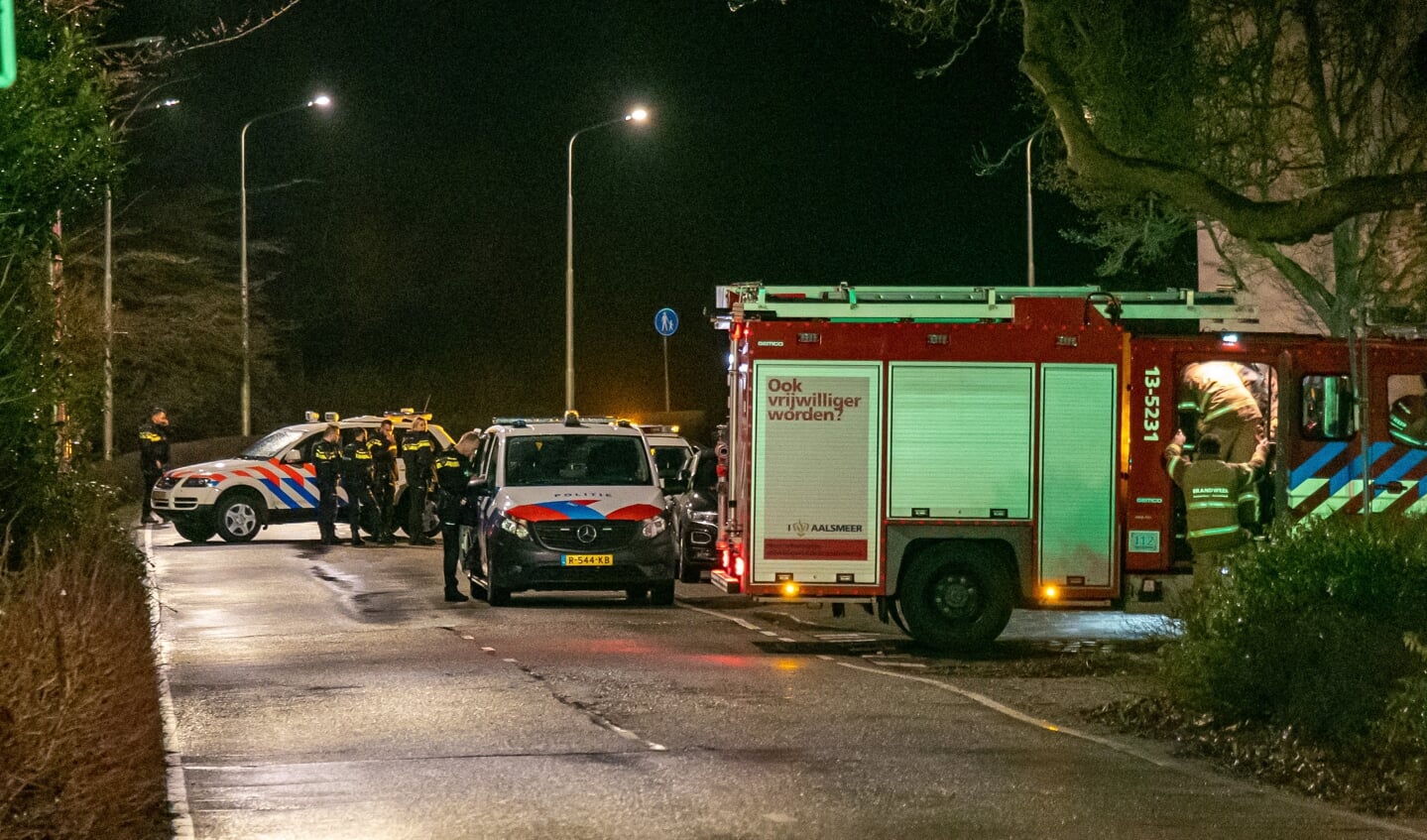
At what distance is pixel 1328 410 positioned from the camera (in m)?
14.0

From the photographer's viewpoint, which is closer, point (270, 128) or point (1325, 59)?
point (1325, 59)

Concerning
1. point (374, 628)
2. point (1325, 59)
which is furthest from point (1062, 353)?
point (1325, 59)

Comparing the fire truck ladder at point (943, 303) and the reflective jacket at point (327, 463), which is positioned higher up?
the fire truck ladder at point (943, 303)

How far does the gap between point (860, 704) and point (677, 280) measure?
4885cm

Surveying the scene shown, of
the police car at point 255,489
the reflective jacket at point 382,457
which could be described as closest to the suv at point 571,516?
the reflective jacket at point 382,457

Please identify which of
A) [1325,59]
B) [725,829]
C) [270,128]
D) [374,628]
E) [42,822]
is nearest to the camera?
[42,822]

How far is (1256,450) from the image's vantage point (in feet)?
45.7

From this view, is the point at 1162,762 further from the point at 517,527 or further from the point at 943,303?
the point at 517,527

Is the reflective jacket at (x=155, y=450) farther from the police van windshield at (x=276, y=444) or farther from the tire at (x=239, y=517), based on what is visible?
the tire at (x=239, y=517)

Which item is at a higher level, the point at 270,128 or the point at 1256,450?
the point at 270,128

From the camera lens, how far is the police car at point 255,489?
25750 millimetres

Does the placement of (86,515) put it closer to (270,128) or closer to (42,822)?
(42,822)

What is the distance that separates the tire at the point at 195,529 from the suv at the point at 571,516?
890cm

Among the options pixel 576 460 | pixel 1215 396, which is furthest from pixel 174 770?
pixel 576 460
